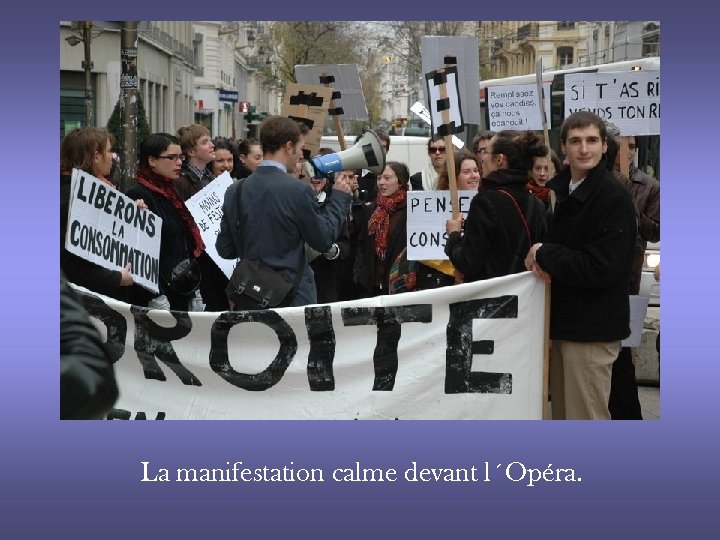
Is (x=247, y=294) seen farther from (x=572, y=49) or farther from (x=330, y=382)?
(x=572, y=49)

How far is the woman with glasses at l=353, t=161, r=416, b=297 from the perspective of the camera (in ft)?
28.5

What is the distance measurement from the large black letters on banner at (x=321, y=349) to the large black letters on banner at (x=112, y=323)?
0.94m

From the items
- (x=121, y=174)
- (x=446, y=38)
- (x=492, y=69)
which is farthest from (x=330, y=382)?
(x=492, y=69)

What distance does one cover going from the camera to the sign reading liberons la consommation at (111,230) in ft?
20.9

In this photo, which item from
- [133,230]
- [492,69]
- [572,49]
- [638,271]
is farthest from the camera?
[492,69]

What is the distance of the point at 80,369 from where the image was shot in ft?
16.9

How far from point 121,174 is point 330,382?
27.2ft

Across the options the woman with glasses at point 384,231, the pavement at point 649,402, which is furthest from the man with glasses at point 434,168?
the pavement at point 649,402

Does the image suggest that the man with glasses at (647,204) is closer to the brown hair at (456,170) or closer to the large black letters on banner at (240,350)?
the brown hair at (456,170)

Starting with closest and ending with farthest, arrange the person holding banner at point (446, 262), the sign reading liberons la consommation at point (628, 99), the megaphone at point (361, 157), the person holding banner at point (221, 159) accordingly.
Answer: the megaphone at point (361, 157), the person holding banner at point (446, 262), the sign reading liberons la consommation at point (628, 99), the person holding banner at point (221, 159)

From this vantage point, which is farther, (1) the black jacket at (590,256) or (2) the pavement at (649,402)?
(2) the pavement at (649,402)

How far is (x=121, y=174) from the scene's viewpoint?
13.8 m

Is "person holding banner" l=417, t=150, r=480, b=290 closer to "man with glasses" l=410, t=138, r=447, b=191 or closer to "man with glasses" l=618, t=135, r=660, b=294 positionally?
"man with glasses" l=618, t=135, r=660, b=294

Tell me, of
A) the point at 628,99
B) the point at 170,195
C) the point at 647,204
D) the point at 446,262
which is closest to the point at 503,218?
the point at 446,262
